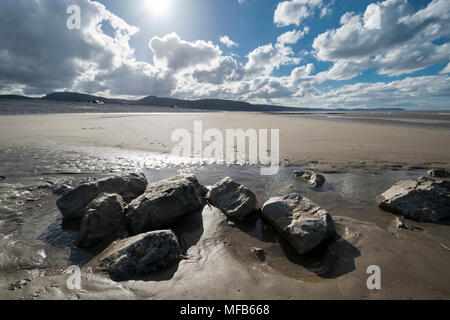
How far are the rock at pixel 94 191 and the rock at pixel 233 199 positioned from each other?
5.44 feet

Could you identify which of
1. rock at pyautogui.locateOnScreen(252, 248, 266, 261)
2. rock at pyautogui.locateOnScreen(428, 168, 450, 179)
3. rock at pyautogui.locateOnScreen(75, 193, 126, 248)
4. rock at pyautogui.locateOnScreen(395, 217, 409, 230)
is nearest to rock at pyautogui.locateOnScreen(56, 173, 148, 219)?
rock at pyautogui.locateOnScreen(75, 193, 126, 248)

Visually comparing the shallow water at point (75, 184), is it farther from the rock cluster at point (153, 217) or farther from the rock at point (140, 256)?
the rock at point (140, 256)

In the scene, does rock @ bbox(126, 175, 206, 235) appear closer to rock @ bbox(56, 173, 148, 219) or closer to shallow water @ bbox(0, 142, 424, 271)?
rock @ bbox(56, 173, 148, 219)

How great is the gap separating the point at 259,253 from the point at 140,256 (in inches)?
62.4

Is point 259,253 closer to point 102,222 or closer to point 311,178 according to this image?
point 102,222

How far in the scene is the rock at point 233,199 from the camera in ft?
11.7

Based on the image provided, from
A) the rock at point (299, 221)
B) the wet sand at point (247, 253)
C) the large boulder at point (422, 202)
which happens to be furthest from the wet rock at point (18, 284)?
the large boulder at point (422, 202)

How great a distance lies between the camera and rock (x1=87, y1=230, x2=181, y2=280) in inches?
92.5

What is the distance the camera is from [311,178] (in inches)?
208

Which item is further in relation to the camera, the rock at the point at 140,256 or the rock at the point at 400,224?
the rock at the point at 400,224

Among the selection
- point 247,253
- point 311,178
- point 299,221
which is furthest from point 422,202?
point 247,253

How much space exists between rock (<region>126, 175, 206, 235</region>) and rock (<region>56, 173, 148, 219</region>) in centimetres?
68

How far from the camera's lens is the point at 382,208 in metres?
3.94

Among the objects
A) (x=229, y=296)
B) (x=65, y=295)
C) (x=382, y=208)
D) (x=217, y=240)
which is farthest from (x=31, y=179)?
(x=382, y=208)
